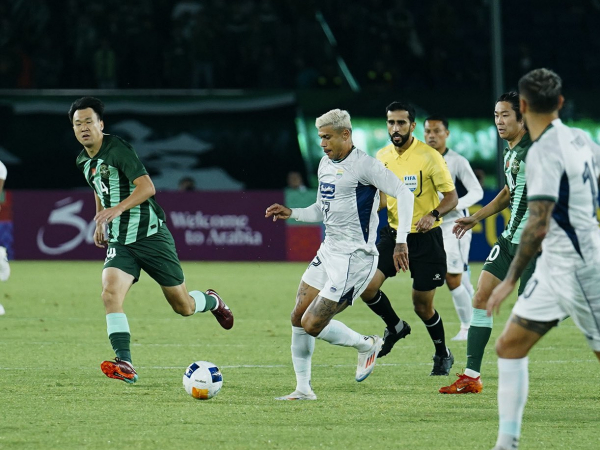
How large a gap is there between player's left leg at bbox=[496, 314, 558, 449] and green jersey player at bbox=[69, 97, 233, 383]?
11.1ft

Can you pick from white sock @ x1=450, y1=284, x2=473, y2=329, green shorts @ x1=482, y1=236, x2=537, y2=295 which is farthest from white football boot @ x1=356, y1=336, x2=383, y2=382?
white sock @ x1=450, y1=284, x2=473, y2=329

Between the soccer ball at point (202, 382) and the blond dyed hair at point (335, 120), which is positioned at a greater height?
the blond dyed hair at point (335, 120)

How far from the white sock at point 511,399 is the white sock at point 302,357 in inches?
89.4

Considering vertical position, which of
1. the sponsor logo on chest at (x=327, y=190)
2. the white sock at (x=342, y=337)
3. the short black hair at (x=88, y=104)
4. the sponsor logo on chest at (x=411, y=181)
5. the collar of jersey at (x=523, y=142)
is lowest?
the white sock at (x=342, y=337)

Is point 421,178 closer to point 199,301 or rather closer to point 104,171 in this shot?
point 199,301

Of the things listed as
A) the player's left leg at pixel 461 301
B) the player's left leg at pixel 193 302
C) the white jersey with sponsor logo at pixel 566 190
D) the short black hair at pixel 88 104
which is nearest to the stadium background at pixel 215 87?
the player's left leg at pixel 461 301

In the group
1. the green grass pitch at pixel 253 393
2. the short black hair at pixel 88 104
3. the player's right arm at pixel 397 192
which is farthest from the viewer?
the short black hair at pixel 88 104

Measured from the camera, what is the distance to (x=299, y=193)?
2208 cm

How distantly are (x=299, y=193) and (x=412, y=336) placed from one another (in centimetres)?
1095

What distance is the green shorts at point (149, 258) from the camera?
8266 millimetres

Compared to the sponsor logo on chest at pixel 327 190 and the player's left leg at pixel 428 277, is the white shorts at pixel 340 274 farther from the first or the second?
the player's left leg at pixel 428 277

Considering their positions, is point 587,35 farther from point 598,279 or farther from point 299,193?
point 598,279

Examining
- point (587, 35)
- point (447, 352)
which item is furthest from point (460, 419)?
point (587, 35)

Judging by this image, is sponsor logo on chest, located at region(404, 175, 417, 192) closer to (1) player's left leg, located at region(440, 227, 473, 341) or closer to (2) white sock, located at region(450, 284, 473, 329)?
(1) player's left leg, located at region(440, 227, 473, 341)
